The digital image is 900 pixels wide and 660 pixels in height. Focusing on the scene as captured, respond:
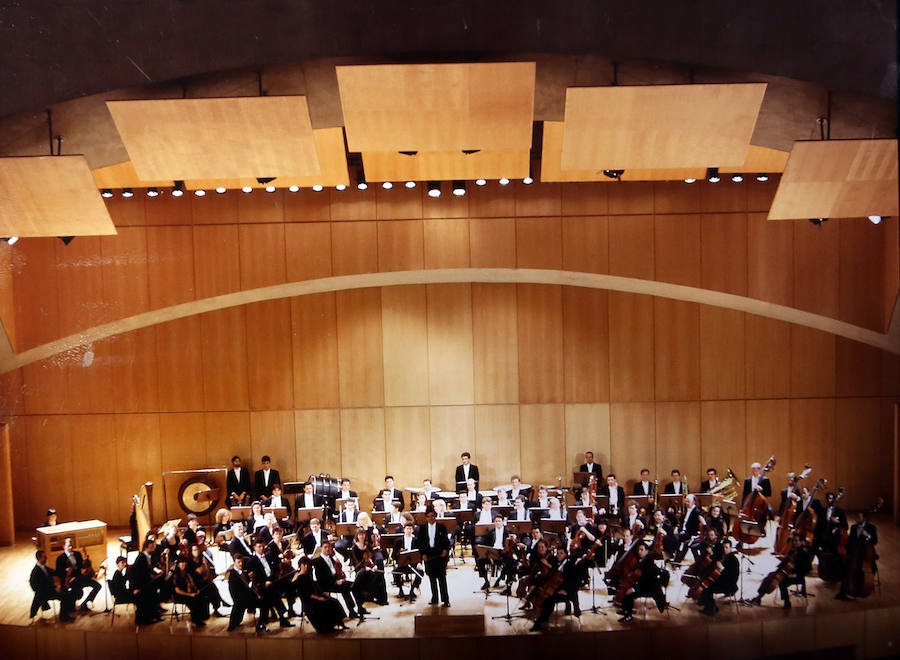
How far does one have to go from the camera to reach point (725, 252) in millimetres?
11312

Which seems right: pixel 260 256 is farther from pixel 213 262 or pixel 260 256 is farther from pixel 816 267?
pixel 816 267

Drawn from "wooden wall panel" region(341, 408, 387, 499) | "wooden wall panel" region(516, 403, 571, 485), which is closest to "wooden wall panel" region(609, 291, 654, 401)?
"wooden wall panel" region(516, 403, 571, 485)

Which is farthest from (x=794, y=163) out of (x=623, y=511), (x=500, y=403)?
(x=500, y=403)

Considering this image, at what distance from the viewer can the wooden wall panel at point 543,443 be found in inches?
458

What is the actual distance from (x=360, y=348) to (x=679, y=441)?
498 cm

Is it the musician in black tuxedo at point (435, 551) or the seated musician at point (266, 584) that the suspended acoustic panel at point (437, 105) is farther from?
the seated musician at point (266, 584)

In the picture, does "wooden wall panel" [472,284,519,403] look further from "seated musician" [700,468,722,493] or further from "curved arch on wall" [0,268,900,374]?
"seated musician" [700,468,722,493]

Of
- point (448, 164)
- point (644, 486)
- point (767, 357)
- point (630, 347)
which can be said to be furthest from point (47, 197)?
point (767, 357)

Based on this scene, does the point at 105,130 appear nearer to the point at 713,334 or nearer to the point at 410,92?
the point at 410,92

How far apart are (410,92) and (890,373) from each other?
28.3 ft

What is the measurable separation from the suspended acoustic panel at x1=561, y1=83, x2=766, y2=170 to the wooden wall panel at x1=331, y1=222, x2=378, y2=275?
14.4 feet

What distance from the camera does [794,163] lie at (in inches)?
306

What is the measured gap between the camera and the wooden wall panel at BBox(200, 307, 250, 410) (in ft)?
37.8

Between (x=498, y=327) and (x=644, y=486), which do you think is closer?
(x=644, y=486)
